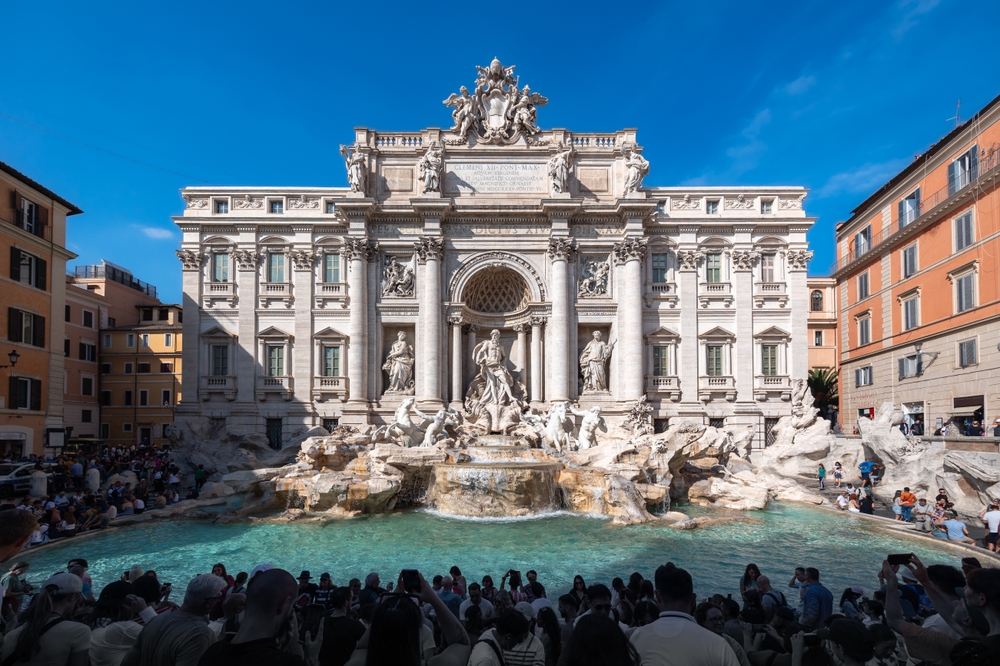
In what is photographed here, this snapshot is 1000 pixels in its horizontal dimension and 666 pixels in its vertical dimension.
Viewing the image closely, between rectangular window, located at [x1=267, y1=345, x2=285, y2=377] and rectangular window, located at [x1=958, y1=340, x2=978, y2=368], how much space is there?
96.2ft

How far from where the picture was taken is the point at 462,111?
26.6m

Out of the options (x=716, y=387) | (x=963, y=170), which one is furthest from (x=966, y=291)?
(x=716, y=387)

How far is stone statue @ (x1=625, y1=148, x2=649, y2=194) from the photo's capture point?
2581 cm

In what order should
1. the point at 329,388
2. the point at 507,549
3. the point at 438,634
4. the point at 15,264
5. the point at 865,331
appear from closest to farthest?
1. the point at 438,634
2. the point at 507,549
3. the point at 15,264
4. the point at 329,388
5. the point at 865,331

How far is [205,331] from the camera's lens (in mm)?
26344

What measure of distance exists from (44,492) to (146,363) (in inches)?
879

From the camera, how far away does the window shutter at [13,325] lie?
72.3 ft

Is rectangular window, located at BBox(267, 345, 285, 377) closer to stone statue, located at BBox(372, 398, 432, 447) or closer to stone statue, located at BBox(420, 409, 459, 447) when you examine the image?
stone statue, located at BBox(372, 398, 432, 447)

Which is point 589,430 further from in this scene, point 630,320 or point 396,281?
point 396,281

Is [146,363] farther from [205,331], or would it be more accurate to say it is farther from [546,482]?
[546,482]

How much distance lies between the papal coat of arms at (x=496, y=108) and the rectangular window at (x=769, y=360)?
15387mm

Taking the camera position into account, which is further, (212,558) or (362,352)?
(362,352)

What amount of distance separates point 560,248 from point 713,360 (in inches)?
364

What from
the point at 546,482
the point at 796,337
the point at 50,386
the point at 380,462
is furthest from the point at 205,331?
the point at 796,337
